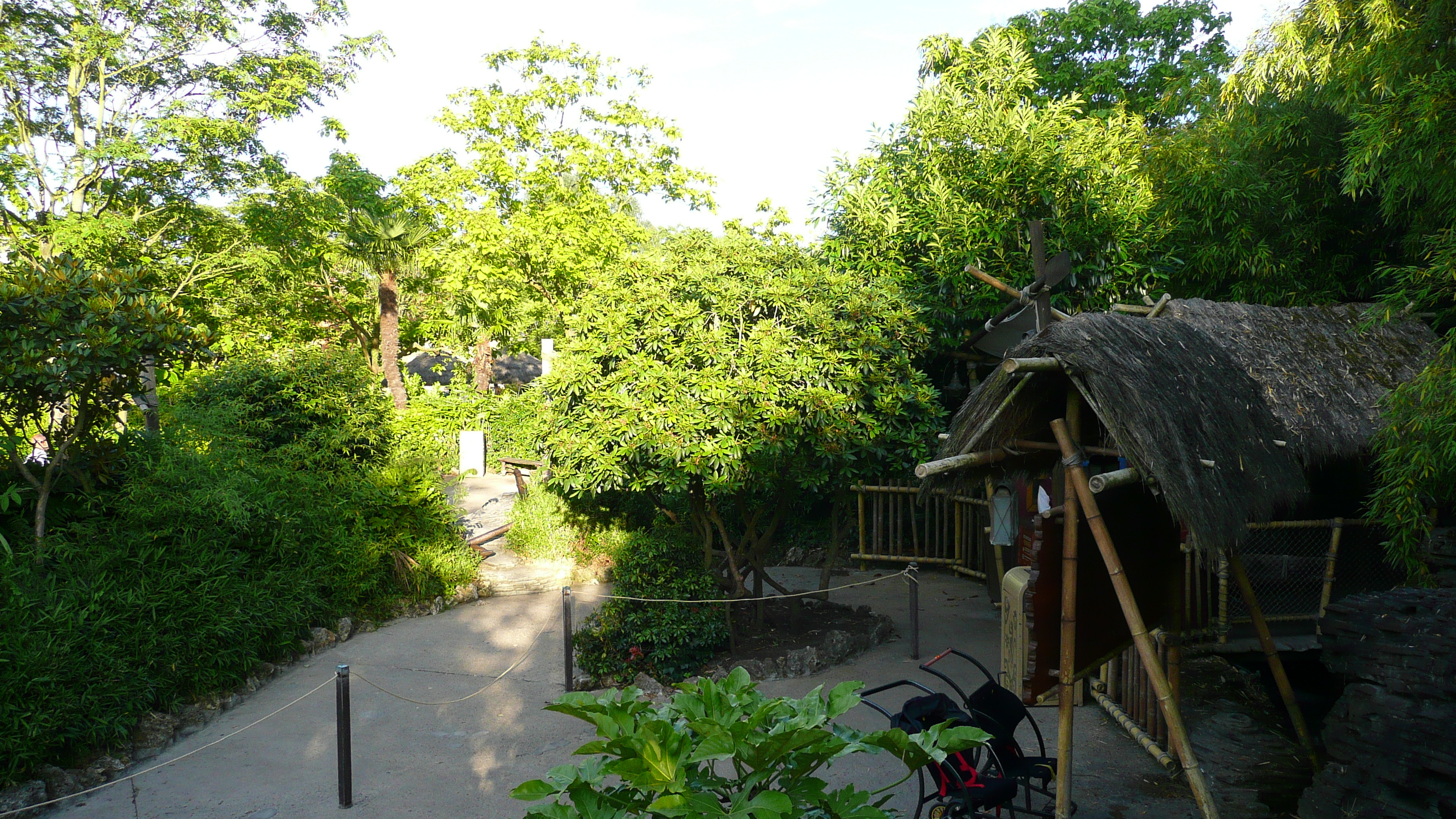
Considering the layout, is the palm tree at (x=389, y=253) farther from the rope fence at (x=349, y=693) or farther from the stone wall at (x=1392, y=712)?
the stone wall at (x=1392, y=712)

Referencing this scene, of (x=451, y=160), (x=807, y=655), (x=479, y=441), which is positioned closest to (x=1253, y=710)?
(x=807, y=655)

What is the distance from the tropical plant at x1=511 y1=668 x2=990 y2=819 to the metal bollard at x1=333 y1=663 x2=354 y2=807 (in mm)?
3680

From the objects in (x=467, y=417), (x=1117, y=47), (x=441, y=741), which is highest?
(x=1117, y=47)

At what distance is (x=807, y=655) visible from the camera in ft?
25.1

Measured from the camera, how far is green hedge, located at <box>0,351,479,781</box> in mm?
5805

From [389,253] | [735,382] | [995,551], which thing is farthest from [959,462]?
[389,253]

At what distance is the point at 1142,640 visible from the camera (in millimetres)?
4082

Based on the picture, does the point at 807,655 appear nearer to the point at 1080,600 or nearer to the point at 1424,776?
the point at 1080,600

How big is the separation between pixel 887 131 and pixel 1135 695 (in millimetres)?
9067

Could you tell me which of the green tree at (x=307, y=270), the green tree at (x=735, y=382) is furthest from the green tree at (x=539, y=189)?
the green tree at (x=735, y=382)

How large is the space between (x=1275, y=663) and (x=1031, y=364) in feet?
9.71

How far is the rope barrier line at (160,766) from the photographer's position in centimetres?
495

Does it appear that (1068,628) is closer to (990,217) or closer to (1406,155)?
(1406,155)

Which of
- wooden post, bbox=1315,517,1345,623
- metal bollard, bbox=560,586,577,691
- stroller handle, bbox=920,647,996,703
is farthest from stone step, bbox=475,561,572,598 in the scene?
wooden post, bbox=1315,517,1345,623
